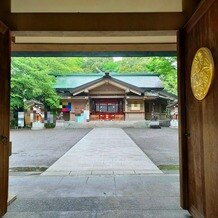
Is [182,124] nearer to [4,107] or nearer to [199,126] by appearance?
[199,126]

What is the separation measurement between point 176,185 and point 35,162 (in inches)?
169

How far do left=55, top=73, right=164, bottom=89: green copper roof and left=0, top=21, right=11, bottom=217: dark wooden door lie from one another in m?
24.8

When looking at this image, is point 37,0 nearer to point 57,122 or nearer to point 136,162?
point 136,162

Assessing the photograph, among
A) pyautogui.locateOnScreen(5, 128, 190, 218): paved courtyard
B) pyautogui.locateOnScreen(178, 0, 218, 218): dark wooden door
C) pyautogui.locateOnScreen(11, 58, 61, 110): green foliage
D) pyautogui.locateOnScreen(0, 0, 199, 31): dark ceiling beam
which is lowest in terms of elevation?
pyautogui.locateOnScreen(5, 128, 190, 218): paved courtyard

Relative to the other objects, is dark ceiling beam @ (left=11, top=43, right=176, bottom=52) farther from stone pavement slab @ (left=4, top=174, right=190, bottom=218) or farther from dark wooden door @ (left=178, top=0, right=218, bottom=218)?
stone pavement slab @ (left=4, top=174, right=190, bottom=218)

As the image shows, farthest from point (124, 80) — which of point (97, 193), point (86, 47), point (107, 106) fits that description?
point (97, 193)

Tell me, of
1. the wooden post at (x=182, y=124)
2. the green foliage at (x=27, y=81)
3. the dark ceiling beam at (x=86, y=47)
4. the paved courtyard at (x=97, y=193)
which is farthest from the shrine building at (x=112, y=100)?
the wooden post at (x=182, y=124)

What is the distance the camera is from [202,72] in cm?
254

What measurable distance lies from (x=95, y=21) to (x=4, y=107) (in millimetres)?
1542

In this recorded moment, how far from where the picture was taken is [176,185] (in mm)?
4266

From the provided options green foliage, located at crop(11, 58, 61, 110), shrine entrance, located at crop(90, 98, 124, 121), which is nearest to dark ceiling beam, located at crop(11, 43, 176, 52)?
green foliage, located at crop(11, 58, 61, 110)

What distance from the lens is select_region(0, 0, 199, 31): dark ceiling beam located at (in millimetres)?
3189

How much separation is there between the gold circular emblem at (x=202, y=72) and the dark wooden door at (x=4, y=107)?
86.8 inches

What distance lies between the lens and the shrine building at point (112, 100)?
2616 cm
